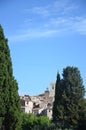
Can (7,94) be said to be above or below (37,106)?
below

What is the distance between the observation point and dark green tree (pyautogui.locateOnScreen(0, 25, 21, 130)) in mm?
27312

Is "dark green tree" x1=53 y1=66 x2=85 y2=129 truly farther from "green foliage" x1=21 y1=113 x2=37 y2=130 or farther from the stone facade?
the stone facade

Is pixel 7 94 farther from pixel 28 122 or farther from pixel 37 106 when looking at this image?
pixel 37 106

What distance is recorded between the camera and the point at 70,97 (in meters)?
53.6

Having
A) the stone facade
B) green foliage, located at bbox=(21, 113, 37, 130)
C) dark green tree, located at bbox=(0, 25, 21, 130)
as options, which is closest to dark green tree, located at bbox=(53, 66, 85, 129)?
green foliage, located at bbox=(21, 113, 37, 130)

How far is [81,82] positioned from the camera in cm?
5519

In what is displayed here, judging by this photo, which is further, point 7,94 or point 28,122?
point 28,122

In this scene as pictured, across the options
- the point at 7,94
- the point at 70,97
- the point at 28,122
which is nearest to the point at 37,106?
the point at 28,122

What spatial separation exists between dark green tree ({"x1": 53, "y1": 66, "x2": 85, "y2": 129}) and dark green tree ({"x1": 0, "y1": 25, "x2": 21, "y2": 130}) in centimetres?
2220

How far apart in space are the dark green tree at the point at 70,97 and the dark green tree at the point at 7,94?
22204 millimetres

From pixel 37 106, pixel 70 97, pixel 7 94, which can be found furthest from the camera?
pixel 37 106

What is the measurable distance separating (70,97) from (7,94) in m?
26.8

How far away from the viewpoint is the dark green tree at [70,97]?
51281 millimetres

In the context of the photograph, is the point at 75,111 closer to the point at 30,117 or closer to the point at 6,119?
the point at 30,117
